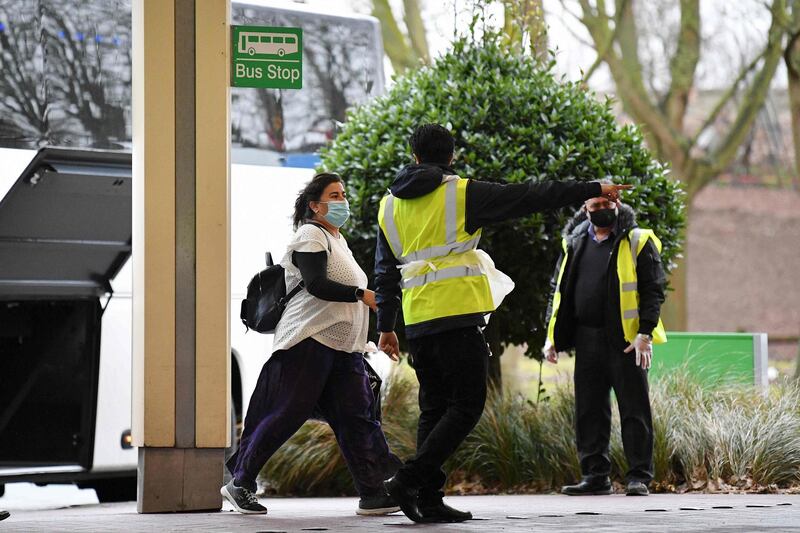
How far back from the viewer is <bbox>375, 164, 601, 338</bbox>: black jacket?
5.98 metres

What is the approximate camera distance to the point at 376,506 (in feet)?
22.5

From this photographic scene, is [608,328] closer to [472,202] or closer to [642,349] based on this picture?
[642,349]

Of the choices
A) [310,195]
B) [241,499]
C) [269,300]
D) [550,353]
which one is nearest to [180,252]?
[269,300]

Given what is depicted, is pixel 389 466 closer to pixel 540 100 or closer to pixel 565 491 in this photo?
pixel 565 491

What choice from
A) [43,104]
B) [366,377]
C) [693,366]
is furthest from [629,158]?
[43,104]

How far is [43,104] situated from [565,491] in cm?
555

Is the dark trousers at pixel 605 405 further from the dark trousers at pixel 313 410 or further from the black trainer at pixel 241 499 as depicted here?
the black trainer at pixel 241 499

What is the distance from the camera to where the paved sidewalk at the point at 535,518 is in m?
5.73

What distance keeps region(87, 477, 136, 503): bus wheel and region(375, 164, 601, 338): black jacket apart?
5.47m

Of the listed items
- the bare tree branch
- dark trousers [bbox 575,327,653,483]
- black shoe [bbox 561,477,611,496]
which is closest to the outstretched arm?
dark trousers [bbox 575,327,653,483]

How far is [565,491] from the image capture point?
27.4 ft

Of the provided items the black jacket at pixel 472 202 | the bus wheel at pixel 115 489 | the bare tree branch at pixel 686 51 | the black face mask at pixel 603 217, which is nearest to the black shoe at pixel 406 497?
the black jacket at pixel 472 202

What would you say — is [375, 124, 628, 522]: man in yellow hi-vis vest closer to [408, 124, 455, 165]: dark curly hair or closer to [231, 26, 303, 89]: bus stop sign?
[408, 124, 455, 165]: dark curly hair

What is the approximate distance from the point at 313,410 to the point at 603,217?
2.38 metres
